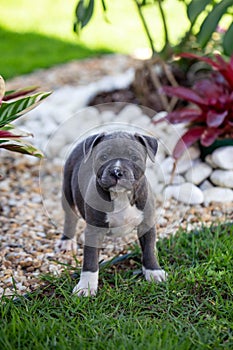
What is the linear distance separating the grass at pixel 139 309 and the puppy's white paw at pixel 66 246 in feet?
0.98

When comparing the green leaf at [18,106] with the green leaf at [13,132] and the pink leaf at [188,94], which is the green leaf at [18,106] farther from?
the pink leaf at [188,94]

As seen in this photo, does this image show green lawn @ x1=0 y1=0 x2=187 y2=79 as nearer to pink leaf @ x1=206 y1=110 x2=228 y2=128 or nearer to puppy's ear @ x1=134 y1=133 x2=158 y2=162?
pink leaf @ x1=206 y1=110 x2=228 y2=128

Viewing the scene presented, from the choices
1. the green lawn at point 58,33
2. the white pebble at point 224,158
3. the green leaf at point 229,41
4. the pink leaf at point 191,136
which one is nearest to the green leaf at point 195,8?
the green leaf at point 229,41

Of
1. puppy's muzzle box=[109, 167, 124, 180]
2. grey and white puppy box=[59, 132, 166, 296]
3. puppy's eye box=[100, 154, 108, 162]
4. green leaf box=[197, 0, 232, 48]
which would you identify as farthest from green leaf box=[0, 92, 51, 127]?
green leaf box=[197, 0, 232, 48]

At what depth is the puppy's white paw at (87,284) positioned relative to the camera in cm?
259

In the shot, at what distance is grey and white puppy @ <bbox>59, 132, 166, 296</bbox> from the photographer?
7.74 feet

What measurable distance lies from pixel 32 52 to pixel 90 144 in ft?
14.2

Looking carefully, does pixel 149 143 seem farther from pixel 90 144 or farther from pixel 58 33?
pixel 58 33

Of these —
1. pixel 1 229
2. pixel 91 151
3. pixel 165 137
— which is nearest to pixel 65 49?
pixel 165 137

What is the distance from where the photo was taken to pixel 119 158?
92.4 inches

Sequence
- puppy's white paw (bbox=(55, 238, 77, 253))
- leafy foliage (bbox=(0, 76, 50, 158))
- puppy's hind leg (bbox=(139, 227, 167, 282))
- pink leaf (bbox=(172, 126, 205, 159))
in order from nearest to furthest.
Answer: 1. puppy's hind leg (bbox=(139, 227, 167, 282))
2. leafy foliage (bbox=(0, 76, 50, 158))
3. puppy's white paw (bbox=(55, 238, 77, 253))
4. pink leaf (bbox=(172, 126, 205, 159))

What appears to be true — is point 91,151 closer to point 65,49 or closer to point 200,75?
point 200,75

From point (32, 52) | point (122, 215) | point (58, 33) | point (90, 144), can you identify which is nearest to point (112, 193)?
point (122, 215)

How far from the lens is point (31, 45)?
6.78 m
